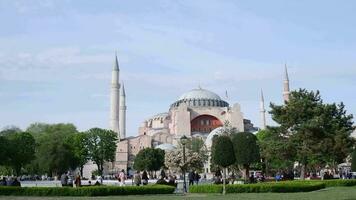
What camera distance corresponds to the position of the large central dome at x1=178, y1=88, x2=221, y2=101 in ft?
369

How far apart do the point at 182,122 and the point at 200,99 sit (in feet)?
30.4

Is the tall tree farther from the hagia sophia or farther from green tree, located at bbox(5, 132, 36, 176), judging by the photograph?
the hagia sophia

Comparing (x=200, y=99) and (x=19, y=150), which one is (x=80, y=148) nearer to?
(x=19, y=150)

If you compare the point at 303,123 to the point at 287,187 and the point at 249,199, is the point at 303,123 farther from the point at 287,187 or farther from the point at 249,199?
the point at 249,199

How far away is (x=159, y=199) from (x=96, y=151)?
169 ft

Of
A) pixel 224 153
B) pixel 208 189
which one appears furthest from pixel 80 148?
pixel 208 189

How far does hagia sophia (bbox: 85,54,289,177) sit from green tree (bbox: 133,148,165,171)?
2043cm

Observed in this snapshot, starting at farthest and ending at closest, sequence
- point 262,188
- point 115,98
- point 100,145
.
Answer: point 115,98 < point 100,145 < point 262,188

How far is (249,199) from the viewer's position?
19.0 m

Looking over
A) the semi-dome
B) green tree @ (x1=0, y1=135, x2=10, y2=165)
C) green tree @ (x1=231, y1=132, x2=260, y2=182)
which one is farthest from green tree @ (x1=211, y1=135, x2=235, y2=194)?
the semi-dome

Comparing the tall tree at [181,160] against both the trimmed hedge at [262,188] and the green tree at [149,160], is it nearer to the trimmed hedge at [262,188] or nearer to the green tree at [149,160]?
the trimmed hedge at [262,188]

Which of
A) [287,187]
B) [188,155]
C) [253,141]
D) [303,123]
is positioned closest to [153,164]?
[188,155]

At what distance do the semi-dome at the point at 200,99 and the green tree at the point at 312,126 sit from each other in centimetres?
7345

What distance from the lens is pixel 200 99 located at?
111438 millimetres
